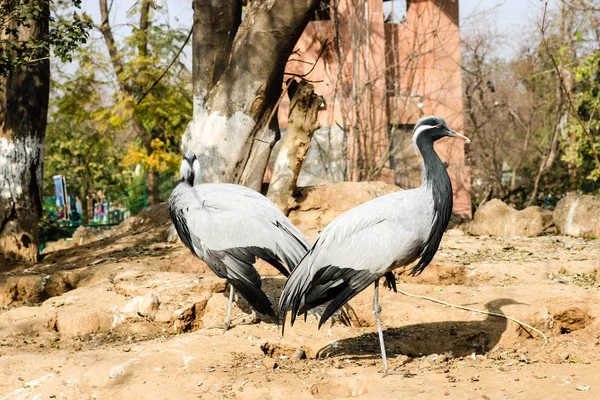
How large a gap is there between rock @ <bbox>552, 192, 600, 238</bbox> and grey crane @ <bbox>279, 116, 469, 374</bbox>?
689 centimetres

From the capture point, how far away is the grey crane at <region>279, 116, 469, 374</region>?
530 cm

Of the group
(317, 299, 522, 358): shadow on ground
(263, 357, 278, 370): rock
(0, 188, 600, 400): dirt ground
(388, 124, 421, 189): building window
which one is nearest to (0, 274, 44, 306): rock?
(0, 188, 600, 400): dirt ground

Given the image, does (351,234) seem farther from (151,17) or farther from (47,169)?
(47,169)

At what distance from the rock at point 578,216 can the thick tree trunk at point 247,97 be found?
5273 mm

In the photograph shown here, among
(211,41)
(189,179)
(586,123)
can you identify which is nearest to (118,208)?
(586,123)

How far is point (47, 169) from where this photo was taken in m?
26.7

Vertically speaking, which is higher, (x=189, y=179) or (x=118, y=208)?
(x=189, y=179)

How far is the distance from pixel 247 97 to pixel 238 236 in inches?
136

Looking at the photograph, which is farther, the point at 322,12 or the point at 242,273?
the point at 322,12

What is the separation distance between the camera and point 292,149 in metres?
10.4

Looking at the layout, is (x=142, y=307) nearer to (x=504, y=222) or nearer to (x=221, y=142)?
(x=221, y=142)

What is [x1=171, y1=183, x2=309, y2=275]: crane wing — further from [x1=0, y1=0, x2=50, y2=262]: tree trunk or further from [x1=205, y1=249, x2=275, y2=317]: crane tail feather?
[x1=0, y1=0, x2=50, y2=262]: tree trunk

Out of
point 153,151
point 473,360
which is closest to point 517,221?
point 473,360

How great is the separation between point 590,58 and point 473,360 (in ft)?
41.2
